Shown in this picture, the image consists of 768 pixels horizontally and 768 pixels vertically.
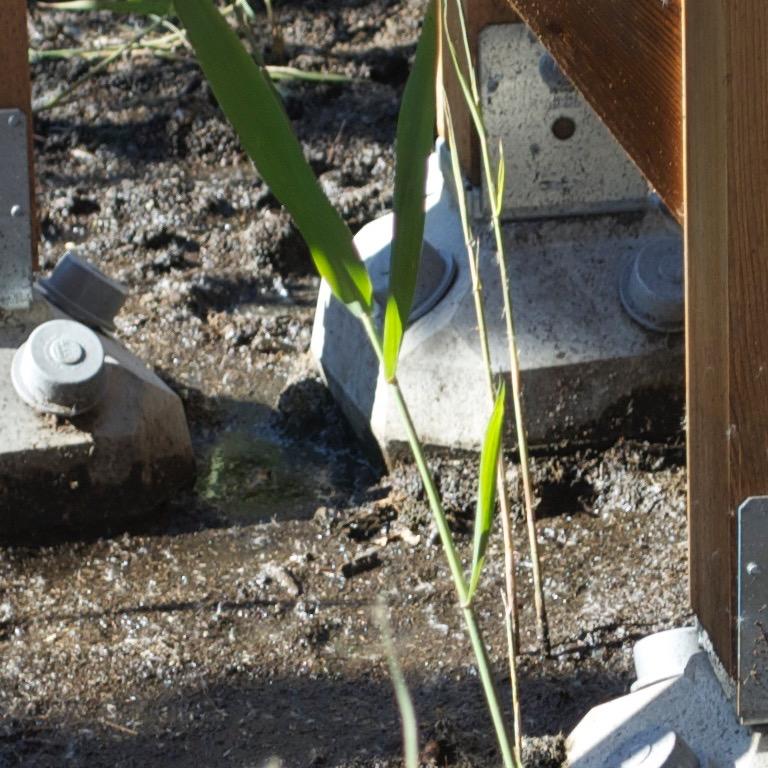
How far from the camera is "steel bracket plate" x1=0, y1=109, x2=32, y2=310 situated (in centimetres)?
287

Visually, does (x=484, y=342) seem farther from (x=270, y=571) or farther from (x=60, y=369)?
(x=60, y=369)

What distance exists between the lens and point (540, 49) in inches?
121

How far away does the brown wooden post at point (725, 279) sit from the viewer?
1568 mm

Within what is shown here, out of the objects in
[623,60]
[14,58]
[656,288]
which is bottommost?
[656,288]

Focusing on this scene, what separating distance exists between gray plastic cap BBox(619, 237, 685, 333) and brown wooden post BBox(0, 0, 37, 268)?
1.19 meters

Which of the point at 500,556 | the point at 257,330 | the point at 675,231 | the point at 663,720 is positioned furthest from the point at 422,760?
the point at 257,330

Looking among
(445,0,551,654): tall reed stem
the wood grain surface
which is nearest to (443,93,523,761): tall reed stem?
(445,0,551,654): tall reed stem

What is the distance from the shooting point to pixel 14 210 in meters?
2.91

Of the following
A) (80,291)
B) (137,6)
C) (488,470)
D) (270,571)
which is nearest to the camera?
(488,470)

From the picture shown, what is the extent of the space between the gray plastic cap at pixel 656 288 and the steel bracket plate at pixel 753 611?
1.38m

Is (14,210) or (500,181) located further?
(14,210)

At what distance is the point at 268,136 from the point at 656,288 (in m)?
1.68

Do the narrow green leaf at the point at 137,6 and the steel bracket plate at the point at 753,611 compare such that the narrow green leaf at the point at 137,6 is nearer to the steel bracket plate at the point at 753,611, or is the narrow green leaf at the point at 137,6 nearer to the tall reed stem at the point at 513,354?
the tall reed stem at the point at 513,354

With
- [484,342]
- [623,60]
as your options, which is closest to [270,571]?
[484,342]
